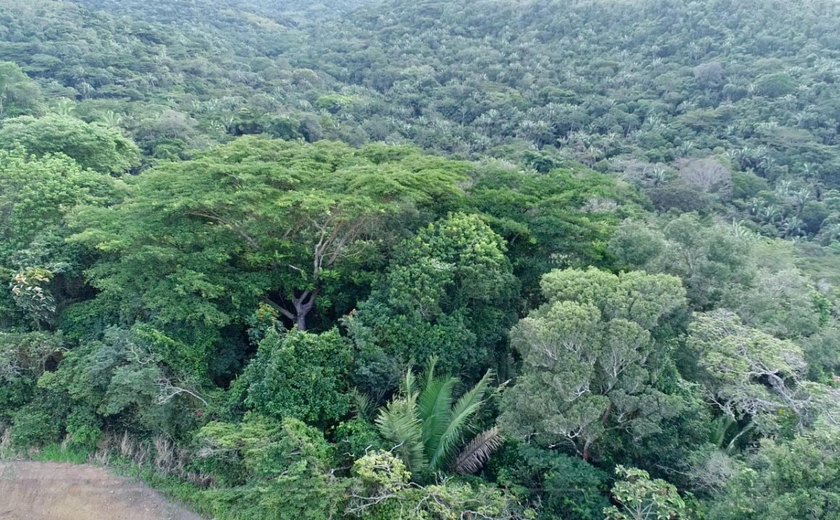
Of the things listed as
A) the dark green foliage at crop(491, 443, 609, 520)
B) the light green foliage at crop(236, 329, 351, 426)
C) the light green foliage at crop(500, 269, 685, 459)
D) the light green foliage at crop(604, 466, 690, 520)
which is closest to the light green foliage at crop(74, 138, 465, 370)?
the light green foliage at crop(236, 329, 351, 426)

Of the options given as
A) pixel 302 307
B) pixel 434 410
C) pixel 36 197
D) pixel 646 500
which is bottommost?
pixel 302 307

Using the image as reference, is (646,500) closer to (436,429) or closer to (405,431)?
(436,429)

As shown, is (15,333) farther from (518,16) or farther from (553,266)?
(518,16)

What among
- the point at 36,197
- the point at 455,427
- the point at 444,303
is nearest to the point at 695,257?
the point at 444,303

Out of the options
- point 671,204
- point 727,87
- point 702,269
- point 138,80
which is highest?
point 727,87

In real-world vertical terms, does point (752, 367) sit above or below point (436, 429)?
above

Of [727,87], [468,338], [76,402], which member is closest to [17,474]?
[76,402]
